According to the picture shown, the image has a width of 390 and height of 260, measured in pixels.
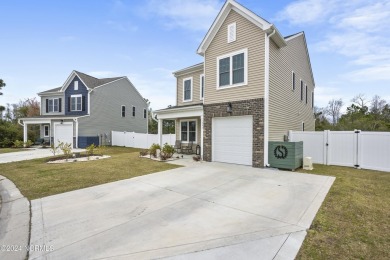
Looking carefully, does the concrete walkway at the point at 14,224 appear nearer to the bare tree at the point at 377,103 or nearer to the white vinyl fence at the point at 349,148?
the white vinyl fence at the point at 349,148

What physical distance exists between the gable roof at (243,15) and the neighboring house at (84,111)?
605 inches

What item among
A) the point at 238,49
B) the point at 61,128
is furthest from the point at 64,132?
the point at 238,49

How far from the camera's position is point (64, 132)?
2077 cm

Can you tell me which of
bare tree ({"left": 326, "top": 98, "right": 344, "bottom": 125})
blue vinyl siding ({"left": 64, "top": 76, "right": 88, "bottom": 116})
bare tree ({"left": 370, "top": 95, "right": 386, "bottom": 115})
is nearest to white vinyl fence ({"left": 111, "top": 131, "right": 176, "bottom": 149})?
blue vinyl siding ({"left": 64, "top": 76, "right": 88, "bottom": 116})

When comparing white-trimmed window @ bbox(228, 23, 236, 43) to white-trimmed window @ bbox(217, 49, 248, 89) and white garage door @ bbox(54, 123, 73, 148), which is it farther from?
white garage door @ bbox(54, 123, 73, 148)

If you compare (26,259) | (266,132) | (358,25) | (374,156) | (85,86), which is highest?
(358,25)

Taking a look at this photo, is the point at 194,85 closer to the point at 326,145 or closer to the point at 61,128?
the point at 326,145

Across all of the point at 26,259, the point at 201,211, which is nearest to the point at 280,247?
the point at 201,211

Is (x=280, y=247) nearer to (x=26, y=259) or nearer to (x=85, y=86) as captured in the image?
(x=26, y=259)

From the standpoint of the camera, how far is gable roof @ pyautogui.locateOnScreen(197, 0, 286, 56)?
29.6 ft

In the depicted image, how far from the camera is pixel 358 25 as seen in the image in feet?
37.0

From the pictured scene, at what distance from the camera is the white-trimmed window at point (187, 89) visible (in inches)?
596

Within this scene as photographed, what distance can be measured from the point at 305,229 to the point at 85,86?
23.5 metres

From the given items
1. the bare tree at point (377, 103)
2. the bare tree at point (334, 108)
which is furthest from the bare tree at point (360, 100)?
the bare tree at point (334, 108)
